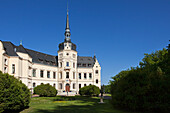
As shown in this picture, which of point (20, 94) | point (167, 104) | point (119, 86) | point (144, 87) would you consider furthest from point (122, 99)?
point (20, 94)

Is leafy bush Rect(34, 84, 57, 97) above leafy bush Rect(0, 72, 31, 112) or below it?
below

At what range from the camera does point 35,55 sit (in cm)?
5384

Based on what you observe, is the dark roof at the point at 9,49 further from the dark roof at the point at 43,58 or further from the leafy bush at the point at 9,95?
the leafy bush at the point at 9,95

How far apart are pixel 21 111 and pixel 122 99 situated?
9.73 metres

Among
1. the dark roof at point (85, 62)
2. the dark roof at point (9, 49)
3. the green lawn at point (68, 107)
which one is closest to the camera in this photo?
the green lawn at point (68, 107)

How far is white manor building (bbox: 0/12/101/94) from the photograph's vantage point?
142 ft

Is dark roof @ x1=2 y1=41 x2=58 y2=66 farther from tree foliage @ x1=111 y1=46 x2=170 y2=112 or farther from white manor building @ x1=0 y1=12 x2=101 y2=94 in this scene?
tree foliage @ x1=111 y1=46 x2=170 y2=112

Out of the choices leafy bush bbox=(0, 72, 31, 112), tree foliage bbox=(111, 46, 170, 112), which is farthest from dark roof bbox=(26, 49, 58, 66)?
tree foliage bbox=(111, 46, 170, 112)

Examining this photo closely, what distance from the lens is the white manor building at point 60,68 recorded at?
43.2m

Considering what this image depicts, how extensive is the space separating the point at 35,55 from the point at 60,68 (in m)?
9.47

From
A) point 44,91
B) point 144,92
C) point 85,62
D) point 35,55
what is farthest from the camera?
point 85,62

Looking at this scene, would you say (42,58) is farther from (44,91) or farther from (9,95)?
(9,95)

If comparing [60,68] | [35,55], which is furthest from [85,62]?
[35,55]

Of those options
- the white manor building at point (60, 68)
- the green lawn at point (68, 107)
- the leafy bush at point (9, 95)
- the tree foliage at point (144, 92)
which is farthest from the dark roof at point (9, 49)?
the tree foliage at point (144, 92)
